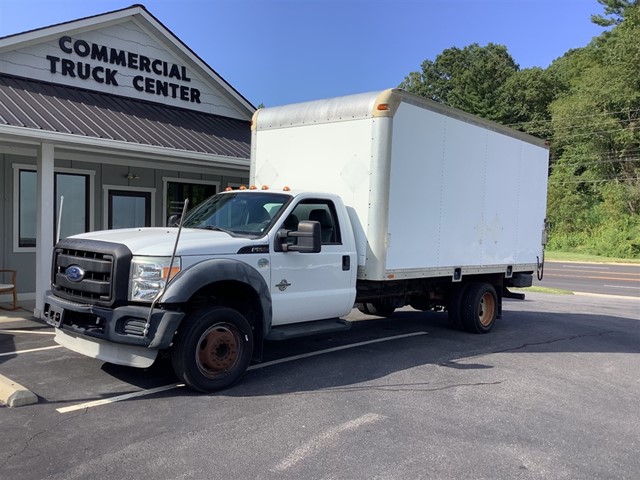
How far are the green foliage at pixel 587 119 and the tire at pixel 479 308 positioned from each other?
1268 inches

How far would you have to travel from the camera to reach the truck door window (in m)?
6.48

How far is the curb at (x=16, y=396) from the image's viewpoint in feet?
15.9

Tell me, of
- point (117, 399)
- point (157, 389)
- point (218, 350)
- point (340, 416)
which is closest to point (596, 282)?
point (340, 416)

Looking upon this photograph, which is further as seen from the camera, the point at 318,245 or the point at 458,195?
the point at 458,195

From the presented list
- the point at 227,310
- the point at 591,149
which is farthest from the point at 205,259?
the point at 591,149

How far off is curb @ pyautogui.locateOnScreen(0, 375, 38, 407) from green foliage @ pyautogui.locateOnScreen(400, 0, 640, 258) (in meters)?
38.7

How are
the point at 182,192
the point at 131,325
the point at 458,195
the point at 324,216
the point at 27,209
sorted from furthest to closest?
1. the point at 182,192
2. the point at 27,209
3. the point at 458,195
4. the point at 324,216
5. the point at 131,325

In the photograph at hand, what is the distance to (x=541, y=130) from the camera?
2283 inches

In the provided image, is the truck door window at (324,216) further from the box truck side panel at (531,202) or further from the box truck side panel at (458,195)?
the box truck side panel at (531,202)

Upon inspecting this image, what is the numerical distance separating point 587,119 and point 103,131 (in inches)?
1915

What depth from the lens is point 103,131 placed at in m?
8.97

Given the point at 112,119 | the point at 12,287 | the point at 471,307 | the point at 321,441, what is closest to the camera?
the point at 321,441

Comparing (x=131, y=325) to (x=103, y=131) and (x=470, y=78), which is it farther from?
(x=470, y=78)

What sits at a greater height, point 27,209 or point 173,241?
point 27,209
